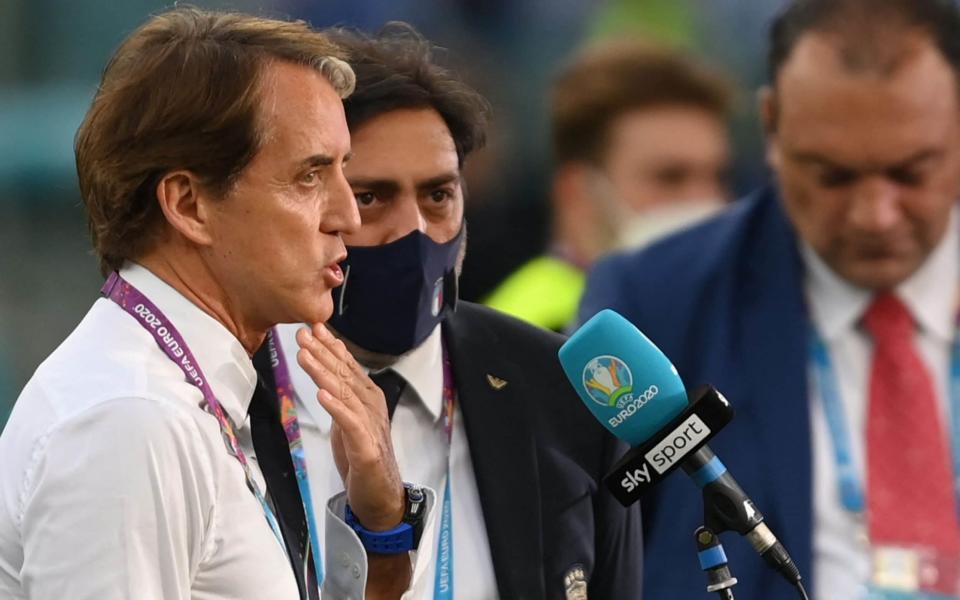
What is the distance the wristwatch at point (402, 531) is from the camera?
2.83 m

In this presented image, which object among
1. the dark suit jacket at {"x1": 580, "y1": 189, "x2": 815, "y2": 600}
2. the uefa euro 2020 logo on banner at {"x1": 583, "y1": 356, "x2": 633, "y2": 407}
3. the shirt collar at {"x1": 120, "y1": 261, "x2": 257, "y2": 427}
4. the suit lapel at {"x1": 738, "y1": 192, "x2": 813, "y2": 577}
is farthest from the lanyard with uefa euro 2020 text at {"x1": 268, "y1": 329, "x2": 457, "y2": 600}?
the suit lapel at {"x1": 738, "y1": 192, "x2": 813, "y2": 577}

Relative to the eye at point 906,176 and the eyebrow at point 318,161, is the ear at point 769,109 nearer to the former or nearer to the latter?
the eye at point 906,176

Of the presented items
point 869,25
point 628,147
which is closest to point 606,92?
point 628,147

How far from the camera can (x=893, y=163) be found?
412 centimetres

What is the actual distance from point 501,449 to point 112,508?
98 centimetres

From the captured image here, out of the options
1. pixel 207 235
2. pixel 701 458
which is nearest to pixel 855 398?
pixel 701 458

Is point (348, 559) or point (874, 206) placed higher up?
point (874, 206)

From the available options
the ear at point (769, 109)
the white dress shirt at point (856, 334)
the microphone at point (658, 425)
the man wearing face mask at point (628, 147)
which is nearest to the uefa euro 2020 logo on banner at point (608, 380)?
the microphone at point (658, 425)

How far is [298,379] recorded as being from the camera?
313cm

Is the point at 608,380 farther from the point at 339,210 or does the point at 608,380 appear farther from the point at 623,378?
the point at 339,210

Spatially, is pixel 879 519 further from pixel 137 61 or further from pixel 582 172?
pixel 582 172

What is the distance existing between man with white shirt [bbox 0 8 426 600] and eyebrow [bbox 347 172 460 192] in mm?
382

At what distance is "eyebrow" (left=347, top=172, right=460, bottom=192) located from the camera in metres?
3.05

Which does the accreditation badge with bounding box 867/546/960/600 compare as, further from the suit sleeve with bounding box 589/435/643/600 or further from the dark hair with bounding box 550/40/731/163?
the dark hair with bounding box 550/40/731/163
